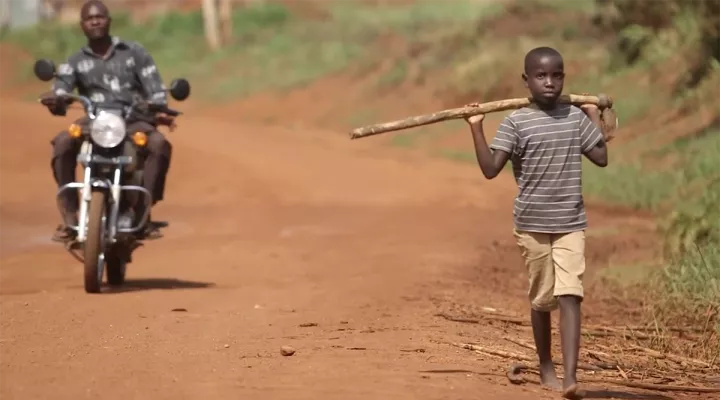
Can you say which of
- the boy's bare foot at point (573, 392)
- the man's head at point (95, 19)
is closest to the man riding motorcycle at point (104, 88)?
the man's head at point (95, 19)

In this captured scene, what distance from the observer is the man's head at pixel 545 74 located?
5.97 m

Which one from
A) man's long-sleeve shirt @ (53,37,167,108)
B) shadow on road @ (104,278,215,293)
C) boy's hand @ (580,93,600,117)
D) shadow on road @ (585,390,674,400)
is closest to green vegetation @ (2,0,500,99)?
shadow on road @ (104,278,215,293)

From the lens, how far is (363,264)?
37.7ft

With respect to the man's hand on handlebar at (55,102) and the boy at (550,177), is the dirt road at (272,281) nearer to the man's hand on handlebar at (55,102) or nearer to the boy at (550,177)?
the boy at (550,177)

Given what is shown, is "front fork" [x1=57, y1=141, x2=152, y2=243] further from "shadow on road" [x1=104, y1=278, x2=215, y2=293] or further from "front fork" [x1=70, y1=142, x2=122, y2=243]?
"shadow on road" [x1=104, y1=278, x2=215, y2=293]

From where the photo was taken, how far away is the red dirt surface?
6.02m

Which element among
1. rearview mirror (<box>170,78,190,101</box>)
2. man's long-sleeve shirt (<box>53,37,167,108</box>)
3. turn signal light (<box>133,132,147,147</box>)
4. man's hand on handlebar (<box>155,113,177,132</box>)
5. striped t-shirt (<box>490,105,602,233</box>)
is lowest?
striped t-shirt (<box>490,105,602,233</box>)

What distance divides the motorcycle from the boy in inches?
149

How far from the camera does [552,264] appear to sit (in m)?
6.09

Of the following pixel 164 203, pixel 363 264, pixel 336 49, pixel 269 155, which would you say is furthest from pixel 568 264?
pixel 336 49

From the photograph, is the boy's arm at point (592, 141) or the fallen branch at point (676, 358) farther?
the fallen branch at point (676, 358)

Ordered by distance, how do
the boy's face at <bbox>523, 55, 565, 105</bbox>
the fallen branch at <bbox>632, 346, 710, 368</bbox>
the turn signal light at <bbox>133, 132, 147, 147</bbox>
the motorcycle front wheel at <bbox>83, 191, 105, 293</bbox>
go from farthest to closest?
the turn signal light at <bbox>133, 132, 147, 147</bbox>, the motorcycle front wheel at <bbox>83, 191, 105, 293</bbox>, the fallen branch at <bbox>632, 346, 710, 368</bbox>, the boy's face at <bbox>523, 55, 565, 105</bbox>

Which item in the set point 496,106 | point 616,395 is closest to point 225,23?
point 496,106

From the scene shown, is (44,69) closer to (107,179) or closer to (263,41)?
(107,179)
